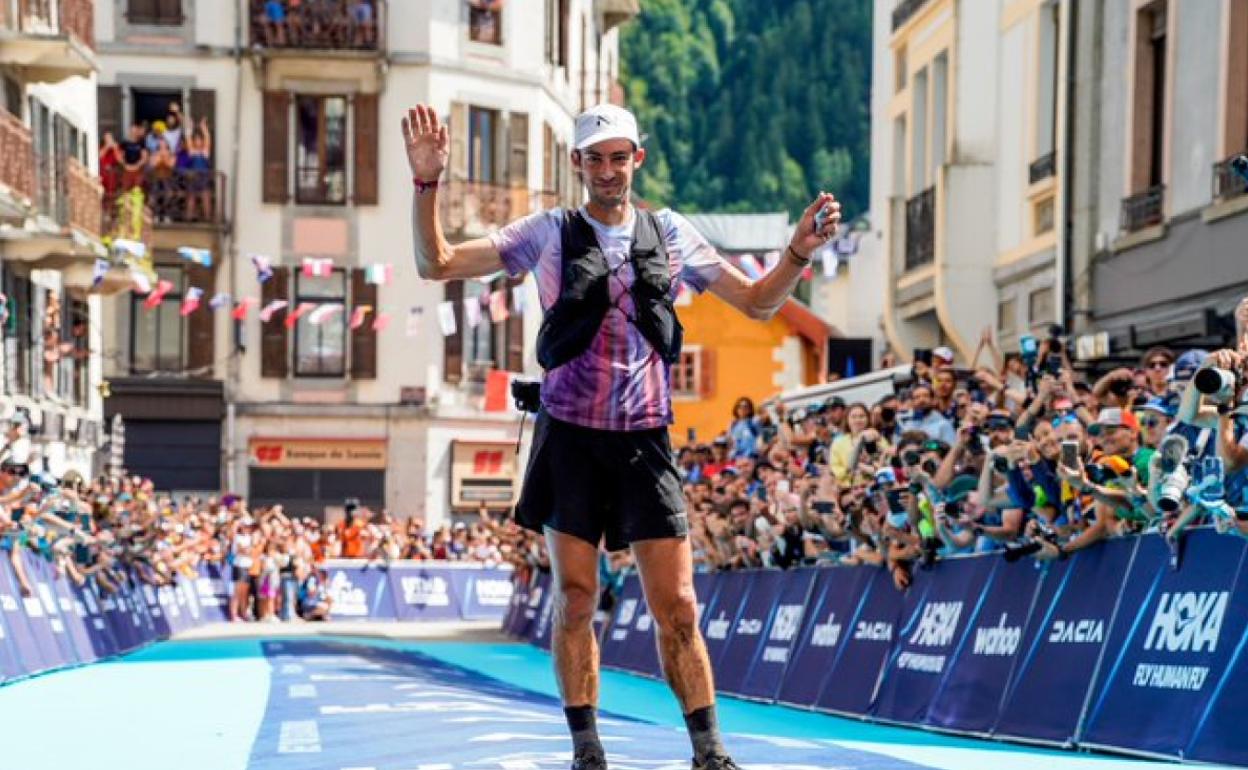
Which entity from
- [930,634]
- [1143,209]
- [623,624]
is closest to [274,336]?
[623,624]

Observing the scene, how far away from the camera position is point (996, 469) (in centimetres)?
1652

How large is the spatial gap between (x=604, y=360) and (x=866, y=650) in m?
10.4

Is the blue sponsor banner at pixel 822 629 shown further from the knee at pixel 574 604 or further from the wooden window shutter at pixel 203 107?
the wooden window shutter at pixel 203 107

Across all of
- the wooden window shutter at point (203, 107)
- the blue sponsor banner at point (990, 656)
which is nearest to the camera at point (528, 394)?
the blue sponsor banner at point (990, 656)

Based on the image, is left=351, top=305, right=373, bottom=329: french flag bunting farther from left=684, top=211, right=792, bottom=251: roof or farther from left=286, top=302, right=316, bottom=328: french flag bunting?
left=684, top=211, right=792, bottom=251: roof

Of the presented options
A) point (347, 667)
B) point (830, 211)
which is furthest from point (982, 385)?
point (830, 211)

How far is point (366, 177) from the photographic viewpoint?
55.2m

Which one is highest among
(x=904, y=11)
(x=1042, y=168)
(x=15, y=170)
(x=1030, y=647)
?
(x=904, y=11)

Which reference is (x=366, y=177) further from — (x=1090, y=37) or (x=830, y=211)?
(x=830, y=211)

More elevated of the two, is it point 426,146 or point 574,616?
point 426,146

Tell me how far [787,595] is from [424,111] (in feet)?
44.0

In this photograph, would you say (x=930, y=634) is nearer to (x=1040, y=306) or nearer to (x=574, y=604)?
(x=574, y=604)

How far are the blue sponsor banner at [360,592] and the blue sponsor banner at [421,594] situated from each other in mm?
61

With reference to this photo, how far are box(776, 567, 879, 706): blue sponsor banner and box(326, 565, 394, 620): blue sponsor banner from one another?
92.0 feet
